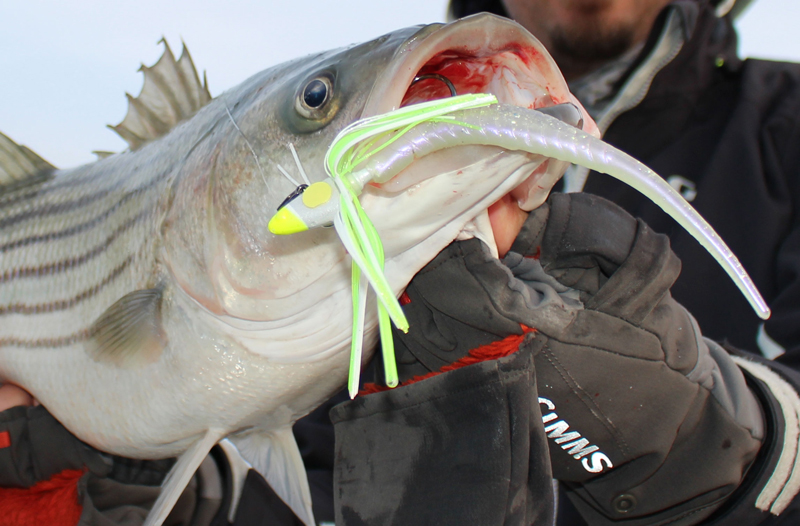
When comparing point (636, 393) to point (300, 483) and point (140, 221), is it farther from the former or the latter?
point (140, 221)

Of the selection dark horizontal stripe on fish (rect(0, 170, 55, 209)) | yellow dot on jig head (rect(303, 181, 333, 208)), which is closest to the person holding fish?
yellow dot on jig head (rect(303, 181, 333, 208))

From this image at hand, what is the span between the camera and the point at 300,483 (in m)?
1.19

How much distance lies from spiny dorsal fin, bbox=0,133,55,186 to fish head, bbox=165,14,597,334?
84 centimetres

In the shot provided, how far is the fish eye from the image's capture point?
2.57ft

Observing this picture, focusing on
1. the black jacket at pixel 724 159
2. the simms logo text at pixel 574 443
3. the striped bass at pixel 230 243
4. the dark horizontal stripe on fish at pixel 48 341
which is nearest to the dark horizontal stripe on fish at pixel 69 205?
the striped bass at pixel 230 243

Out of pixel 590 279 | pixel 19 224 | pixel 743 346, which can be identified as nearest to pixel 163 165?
pixel 19 224

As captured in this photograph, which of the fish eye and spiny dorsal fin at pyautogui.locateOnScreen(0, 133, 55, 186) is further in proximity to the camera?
spiny dorsal fin at pyautogui.locateOnScreen(0, 133, 55, 186)

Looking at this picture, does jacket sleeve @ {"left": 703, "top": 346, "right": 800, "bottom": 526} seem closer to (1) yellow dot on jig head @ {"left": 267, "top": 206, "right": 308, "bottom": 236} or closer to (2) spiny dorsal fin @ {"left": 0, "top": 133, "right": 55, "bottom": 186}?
(1) yellow dot on jig head @ {"left": 267, "top": 206, "right": 308, "bottom": 236}

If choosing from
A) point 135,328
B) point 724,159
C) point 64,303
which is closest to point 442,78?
point 135,328

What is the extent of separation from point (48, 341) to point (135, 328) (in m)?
0.37

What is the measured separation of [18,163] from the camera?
1.56 m

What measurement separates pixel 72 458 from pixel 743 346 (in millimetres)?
1905

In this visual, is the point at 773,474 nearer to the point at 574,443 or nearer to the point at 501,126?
the point at 574,443

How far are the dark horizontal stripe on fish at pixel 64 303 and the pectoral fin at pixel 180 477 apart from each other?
376 millimetres
